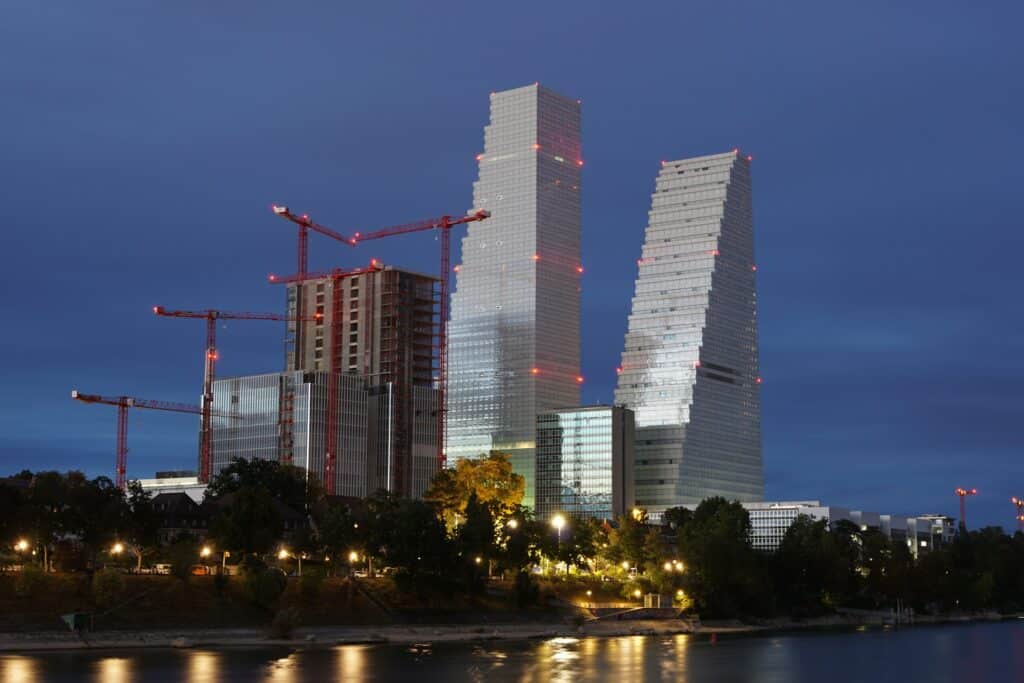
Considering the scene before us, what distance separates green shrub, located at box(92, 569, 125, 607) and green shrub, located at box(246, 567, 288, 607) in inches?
625

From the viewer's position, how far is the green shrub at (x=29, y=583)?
14300 cm

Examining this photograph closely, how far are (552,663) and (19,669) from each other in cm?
5092

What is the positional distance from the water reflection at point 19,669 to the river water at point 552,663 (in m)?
0.09

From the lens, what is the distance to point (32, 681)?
109 metres

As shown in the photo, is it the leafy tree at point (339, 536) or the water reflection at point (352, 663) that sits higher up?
the leafy tree at point (339, 536)

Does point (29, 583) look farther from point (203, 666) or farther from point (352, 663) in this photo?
point (352, 663)

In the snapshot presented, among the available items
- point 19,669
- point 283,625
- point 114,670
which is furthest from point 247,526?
point 19,669

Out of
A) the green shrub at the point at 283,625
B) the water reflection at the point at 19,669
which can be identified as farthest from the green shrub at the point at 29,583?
the green shrub at the point at 283,625

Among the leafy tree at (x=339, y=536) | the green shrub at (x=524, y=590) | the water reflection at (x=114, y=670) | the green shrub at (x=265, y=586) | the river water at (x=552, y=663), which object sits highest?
the leafy tree at (x=339, y=536)

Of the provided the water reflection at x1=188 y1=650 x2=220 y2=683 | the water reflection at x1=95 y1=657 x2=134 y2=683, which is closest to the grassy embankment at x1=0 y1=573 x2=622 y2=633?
the water reflection at x1=188 y1=650 x2=220 y2=683

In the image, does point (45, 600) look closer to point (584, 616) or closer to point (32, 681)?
point (32, 681)

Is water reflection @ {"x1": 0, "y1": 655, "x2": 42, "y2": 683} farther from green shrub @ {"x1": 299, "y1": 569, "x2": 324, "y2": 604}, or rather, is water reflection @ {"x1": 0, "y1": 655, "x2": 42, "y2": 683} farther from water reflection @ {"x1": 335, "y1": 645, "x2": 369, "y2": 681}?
green shrub @ {"x1": 299, "y1": 569, "x2": 324, "y2": 604}

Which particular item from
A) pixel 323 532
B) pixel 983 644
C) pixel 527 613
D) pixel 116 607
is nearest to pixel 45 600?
pixel 116 607

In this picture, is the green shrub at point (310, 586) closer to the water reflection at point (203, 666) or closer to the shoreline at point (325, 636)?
the shoreline at point (325, 636)
